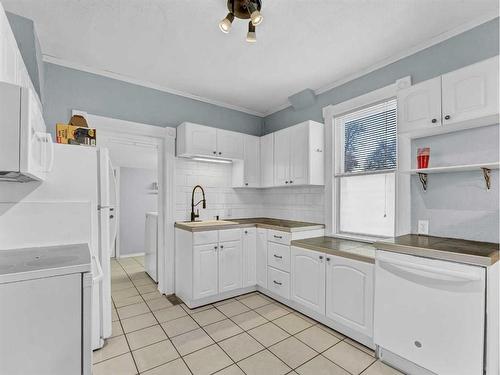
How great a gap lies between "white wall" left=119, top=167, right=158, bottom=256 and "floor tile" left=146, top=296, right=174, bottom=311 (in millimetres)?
2423

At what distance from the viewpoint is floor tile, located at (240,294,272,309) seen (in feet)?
9.62

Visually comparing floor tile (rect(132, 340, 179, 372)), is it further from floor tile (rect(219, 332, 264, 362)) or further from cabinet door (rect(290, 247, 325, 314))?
cabinet door (rect(290, 247, 325, 314))

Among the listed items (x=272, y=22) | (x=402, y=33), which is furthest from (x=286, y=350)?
(x=402, y=33)

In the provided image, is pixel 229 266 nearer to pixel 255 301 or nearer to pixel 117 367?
pixel 255 301

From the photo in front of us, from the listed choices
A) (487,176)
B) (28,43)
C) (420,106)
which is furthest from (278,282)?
(28,43)

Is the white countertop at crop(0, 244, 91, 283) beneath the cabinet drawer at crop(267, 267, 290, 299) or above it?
above

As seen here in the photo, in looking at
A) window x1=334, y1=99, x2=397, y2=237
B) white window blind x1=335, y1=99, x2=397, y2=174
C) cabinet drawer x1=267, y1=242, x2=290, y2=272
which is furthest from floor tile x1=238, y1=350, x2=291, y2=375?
white window blind x1=335, y1=99, x2=397, y2=174

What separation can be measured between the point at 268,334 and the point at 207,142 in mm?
2320

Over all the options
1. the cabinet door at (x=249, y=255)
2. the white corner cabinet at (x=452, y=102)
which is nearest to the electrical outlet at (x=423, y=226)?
the white corner cabinet at (x=452, y=102)

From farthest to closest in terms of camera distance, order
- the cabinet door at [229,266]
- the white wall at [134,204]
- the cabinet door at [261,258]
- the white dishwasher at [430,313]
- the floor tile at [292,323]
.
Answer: the white wall at [134,204]
the cabinet door at [261,258]
the cabinet door at [229,266]
the floor tile at [292,323]
the white dishwasher at [430,313]

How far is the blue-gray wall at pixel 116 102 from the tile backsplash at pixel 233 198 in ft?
2.14

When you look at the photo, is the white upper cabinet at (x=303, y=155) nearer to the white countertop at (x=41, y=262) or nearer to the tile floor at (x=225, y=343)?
the tile floor at (x=225, y=343)

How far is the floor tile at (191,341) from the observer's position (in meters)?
2.12

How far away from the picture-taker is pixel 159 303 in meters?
2.99
